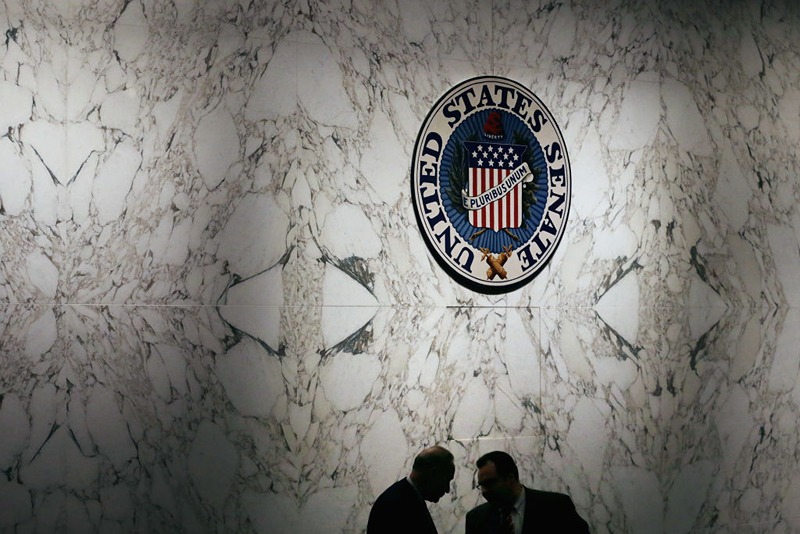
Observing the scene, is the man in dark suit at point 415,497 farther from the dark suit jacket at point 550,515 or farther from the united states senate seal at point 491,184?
the united states senate seal at point 491,184

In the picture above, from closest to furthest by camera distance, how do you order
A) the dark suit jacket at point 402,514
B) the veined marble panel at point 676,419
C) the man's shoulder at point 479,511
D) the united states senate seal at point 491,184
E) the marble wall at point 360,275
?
the dark suit jacket at point 402,514
the marble wall at point 360,275
the man's shoulder at point 479,511
the united states senate seal at point 491,184
the veined marble panel at point 676,419

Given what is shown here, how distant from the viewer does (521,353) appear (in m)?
4.34

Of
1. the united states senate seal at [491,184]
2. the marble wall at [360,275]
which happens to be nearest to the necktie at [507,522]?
the marble wall at [360,275]

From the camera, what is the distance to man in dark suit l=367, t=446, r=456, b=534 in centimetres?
345

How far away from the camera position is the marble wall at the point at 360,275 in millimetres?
3564

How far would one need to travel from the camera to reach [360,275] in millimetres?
4039

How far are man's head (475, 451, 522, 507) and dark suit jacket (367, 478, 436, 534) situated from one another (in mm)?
438

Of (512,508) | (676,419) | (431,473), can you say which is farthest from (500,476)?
(676,419)

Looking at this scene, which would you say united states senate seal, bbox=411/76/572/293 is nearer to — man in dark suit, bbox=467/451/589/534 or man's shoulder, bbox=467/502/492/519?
man in dark suit, bbox=467/451/589/534

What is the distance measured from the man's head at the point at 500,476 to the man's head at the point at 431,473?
10.0 inches

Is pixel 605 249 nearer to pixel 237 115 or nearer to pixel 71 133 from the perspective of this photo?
pixel 237 115

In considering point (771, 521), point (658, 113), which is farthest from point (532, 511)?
point (658, 113)

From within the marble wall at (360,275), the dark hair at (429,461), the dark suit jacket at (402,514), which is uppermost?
the marble wall at (360,275)

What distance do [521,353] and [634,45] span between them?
178 cm
